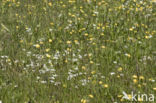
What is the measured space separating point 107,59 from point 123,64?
14.8 inches

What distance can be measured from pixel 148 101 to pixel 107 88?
27.3 inches

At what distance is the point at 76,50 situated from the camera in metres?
6.44

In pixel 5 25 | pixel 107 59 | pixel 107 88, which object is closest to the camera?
pixel 107 88

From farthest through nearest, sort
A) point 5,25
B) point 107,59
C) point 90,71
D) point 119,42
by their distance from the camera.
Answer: point 5,25 < point 119,42 < point 107,59 < point 90,71

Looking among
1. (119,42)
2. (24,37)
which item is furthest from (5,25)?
(119,42)

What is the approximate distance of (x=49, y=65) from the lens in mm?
5934

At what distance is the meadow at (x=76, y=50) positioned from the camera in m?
5.09

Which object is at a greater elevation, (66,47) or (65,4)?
(65,4)

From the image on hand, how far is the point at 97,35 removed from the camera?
23.2ft

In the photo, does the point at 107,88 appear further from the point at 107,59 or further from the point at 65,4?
the point at 65,4

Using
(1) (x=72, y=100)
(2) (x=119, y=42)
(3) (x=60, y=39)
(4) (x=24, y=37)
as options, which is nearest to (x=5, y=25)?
(4) (x=24, y=37)

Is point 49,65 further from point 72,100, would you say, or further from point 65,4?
point 65,4

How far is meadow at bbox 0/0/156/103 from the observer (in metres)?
5.09

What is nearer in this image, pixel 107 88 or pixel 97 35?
pixel 107 88
